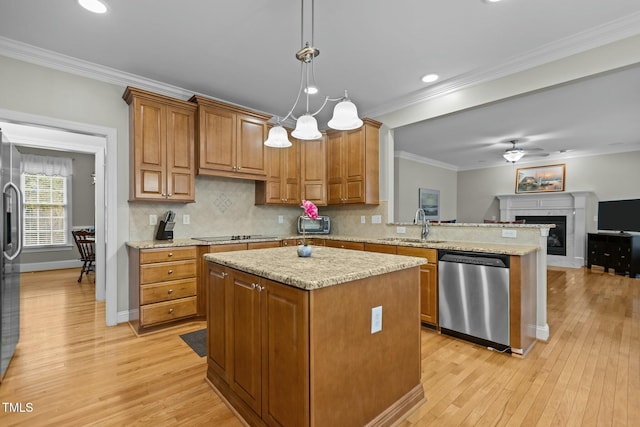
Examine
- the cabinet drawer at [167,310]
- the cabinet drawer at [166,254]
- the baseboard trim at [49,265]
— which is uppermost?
the cabinet drawer at [166,254]

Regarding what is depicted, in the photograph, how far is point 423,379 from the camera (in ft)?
7.26

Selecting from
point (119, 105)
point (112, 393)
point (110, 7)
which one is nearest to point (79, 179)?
point (119, 105)

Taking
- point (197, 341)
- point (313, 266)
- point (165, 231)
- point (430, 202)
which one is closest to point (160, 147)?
point (165, 231)

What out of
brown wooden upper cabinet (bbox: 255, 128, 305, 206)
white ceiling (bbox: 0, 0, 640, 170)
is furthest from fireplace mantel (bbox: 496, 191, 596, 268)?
brown wooden upper cabinet (bbox: 255, 128, 305, 206)

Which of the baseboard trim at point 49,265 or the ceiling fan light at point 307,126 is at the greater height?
the ceiling fan light at point 307,126

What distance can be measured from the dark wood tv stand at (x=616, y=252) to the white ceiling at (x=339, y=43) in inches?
118

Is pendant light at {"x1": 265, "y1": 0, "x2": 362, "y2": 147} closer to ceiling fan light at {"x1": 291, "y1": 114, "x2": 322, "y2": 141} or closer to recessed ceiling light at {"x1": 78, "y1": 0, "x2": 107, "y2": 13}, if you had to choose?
ceiling fan light at {"x1": 291, "y1": 114, "x2": 322, "y2": 141}

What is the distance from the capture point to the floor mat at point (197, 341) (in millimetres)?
2657

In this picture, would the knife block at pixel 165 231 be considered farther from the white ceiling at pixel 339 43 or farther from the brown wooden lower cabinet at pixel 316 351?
the brown wooden lower cabinet at pixel 316 351

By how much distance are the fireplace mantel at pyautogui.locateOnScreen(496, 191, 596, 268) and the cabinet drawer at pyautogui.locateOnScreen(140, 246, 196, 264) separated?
26.1ft

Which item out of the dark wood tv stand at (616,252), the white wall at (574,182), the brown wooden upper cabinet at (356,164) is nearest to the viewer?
the brown wooden upper cabinet at (356,164)

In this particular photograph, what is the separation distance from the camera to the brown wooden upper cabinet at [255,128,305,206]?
4.26 metres

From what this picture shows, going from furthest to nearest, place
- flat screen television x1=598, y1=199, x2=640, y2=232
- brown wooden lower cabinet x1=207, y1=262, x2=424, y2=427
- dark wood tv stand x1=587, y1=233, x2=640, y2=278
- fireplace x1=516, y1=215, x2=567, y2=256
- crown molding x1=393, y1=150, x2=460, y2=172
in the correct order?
crown molding x1=393, y1=150, x2=460, y2=172, fireplace x1=516, y1=215, x2=567, y2=256, flat screen television x1=598, y1=199, x2=640, y2=232, dark wood tv stand x1=587, y1=233, x2=640, y2=278, brown wooden lower cabinet x1=207, y1=262, x2=424, y2=427

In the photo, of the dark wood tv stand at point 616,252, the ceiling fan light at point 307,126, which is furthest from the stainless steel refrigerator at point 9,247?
the dark wood tv stand at point 616,252
